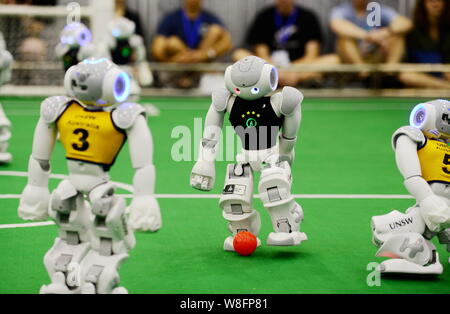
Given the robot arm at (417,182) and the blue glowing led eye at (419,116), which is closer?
the robot arm at (417,182)

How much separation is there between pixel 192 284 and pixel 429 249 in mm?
1354

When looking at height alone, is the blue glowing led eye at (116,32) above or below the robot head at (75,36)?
above

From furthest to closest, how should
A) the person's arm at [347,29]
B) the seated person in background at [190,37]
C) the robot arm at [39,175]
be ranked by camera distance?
the seated person in background at [190,37], the person's arm at [347,29], the robot arm at [39,175]

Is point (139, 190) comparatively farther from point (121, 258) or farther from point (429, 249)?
point (429, 249)

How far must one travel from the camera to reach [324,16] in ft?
51.0

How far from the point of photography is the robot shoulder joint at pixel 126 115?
4043 millimetres

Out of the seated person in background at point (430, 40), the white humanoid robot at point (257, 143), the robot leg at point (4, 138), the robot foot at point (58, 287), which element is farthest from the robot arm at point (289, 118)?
the seated person in background at point (430, 40)

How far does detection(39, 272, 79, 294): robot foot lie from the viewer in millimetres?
4188

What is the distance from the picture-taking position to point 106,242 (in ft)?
13.7

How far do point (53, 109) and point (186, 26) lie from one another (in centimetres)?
1034

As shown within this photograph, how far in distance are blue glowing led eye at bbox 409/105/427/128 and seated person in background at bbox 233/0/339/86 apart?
9367 mm

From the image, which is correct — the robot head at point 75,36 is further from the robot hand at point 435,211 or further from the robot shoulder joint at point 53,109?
the robot hand at point 435,211

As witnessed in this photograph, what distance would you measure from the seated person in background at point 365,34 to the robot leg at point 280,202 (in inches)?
367

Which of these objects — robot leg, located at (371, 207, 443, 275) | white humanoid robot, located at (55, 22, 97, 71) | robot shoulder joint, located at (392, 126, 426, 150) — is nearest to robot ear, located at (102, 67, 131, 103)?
robot shoulder joint, located at (392, 126, 426, 150)
